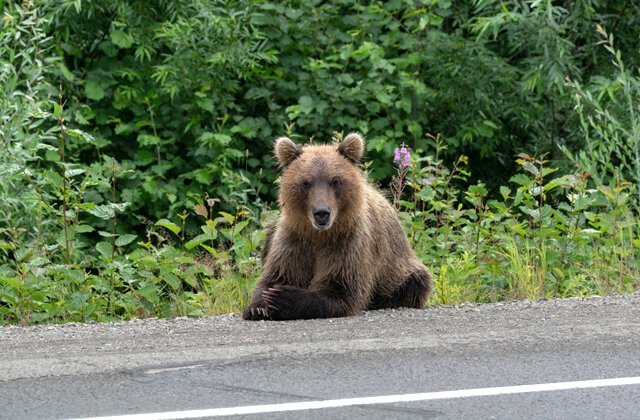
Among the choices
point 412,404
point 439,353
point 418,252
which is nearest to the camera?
point 412,404

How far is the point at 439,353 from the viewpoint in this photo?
222 inches

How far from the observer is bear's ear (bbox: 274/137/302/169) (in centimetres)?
748

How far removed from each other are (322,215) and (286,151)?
69 centimetres

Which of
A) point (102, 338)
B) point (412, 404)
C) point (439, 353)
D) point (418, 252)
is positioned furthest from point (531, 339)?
point (418, 252)

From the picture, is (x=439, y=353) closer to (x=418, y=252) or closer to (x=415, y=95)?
(x=418, y=252)

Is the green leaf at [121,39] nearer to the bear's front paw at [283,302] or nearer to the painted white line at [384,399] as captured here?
the bear's front paw at [283,302]

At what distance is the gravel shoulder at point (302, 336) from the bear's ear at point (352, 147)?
1087 mm

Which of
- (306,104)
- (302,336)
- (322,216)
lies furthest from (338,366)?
(306,104)

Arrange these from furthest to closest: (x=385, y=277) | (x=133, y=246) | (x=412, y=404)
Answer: (x=133, y=246) < (x=385, y=277) < (x=412, y=404)

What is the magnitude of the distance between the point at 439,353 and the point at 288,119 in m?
7.90

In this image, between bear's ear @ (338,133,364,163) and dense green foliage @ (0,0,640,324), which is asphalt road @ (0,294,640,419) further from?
dense green foliage @ (0,0,640,324)

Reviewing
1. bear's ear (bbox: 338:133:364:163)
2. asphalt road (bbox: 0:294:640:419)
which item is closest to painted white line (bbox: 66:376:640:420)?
asphalt road (bbox: 0:294:640:419)

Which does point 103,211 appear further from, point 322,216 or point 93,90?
point 93,90

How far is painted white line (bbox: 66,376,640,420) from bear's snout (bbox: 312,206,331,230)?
7.64ft
